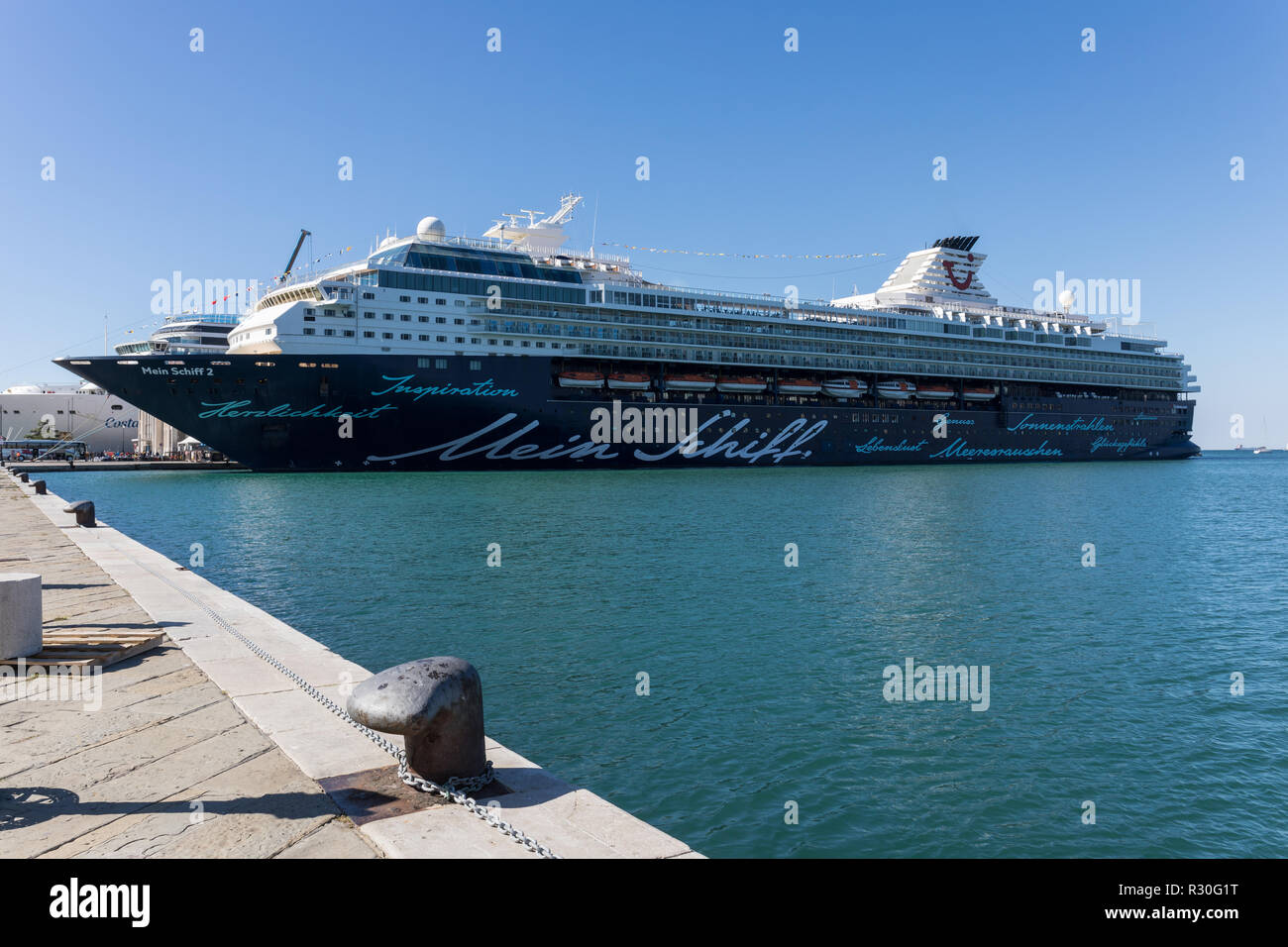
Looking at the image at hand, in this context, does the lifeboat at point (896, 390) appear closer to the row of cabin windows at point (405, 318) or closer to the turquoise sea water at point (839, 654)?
the row of cabin windows at point (405, 318)

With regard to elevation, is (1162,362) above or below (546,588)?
above

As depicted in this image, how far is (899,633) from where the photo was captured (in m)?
14.8

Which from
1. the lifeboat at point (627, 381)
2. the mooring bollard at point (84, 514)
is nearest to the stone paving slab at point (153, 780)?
the mooring bollard at point (84, 514)

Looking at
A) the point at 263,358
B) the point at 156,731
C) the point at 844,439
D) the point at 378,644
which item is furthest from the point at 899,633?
the point at 844,439

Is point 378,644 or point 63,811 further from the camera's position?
point 378,644

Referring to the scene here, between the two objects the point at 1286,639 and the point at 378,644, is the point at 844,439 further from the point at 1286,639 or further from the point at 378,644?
the point at 378,644

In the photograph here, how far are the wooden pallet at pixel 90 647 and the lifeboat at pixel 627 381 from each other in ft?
186

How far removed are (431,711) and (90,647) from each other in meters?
6.05

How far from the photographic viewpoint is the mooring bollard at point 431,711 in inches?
219

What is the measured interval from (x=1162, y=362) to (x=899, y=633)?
4416 inches

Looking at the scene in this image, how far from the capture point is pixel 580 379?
64.2 m

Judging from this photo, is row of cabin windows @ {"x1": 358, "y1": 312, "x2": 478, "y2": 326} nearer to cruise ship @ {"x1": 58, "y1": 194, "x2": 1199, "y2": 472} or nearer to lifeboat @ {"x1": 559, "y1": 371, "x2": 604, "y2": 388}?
cruise ship @ {"x1": 58, "y1": 194, "x2": 1199, "y2": 472}
